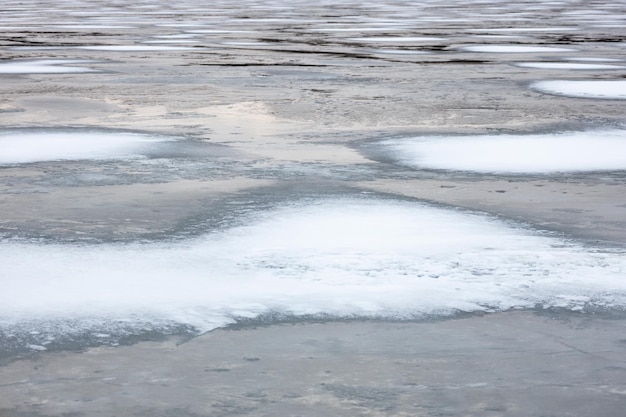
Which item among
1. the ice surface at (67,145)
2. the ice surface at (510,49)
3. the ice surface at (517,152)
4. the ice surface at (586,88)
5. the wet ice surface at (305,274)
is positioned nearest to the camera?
the wet ice surface at (305,274)

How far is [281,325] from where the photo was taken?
7.83 ft

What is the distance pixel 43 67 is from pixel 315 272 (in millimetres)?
6111

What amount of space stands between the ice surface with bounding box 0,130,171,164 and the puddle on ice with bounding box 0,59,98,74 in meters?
3.07

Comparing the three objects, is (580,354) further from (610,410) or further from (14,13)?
(14,13)

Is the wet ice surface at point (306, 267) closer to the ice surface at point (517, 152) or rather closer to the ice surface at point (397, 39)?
the ice surface at point (517, 152)

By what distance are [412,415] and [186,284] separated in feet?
2.83

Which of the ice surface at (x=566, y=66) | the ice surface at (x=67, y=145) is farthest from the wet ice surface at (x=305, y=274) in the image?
the ice surface at (x=566, y=66)

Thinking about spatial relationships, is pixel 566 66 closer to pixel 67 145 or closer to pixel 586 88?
pixel 586 88

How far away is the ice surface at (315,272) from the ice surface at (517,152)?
97 cm

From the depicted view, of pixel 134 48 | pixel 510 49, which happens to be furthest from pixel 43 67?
pixel 510 49

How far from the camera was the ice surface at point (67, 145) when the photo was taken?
453 centimetres

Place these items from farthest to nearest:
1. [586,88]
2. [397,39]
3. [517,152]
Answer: [397,39] → [586,88] → [517,152]

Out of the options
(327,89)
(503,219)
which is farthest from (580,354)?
(327,89)

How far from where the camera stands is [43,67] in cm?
857
